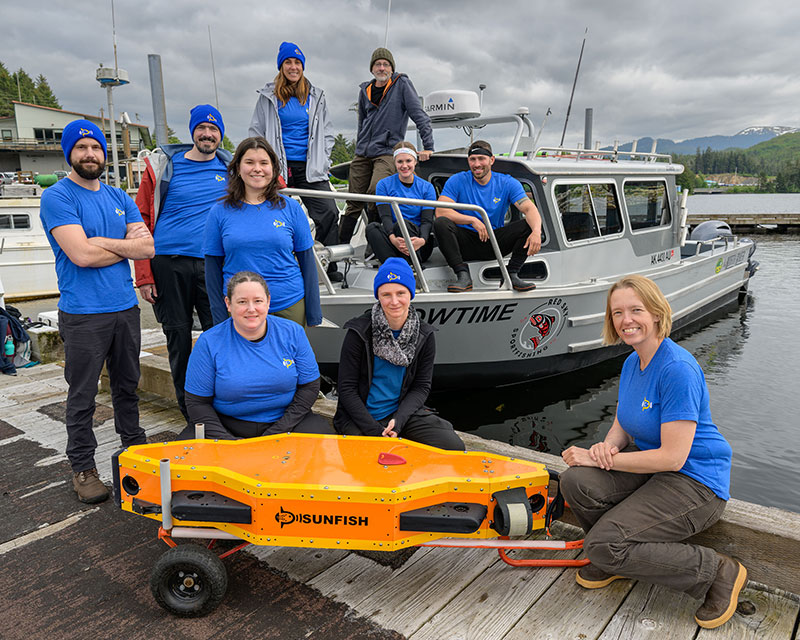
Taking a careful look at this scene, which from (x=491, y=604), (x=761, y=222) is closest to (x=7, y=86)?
(x=761, y=222)

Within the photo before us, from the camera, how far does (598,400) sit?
23.2 feet

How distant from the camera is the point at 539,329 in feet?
19.6

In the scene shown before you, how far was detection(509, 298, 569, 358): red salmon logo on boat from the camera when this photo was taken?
5.82m

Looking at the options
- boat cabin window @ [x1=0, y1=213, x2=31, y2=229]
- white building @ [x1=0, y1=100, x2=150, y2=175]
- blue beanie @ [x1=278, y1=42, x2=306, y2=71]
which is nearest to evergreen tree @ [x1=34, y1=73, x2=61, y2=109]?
white building @ [x1=0, y1=100, x2=150, y2=175]

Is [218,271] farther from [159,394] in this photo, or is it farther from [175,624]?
[159,394]

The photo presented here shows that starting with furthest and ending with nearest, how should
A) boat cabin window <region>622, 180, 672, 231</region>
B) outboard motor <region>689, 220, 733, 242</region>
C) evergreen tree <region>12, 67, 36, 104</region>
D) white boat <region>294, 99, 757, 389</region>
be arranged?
evergreen tree <region>12, 67, 36, 104</region>, outboard motor <region>689, 220, 733, 242</region>, boat cabin window <region>622, 180, 672, 231</region>, white boat <region>294, 99, 757, 389</region>

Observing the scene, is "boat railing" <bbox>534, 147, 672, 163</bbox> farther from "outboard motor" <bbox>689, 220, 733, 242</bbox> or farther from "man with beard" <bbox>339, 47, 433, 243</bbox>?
"outboard motor" <bbox>689, 220, 733, 242</bbox>

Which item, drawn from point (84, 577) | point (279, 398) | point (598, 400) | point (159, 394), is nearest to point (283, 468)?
point (279, 398)

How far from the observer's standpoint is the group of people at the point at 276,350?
2.26m

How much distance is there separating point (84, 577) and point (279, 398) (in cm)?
113

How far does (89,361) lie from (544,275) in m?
4.46

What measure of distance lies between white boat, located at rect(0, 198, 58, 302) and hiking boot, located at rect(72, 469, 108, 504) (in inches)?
612

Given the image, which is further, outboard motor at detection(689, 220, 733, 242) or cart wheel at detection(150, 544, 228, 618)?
outboard motor at detection(689, 220, 733, 242)

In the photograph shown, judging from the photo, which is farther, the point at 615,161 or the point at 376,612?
the point at 615,161
